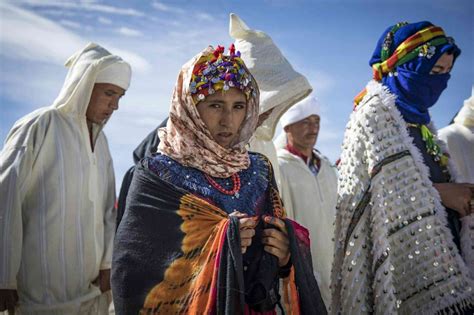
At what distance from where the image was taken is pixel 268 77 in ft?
14.1

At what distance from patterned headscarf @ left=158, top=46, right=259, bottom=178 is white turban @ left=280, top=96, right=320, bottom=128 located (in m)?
3.93

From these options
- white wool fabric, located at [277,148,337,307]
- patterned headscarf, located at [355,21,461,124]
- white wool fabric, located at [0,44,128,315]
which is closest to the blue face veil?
patterned headscarf, located at [355,21,461,124]

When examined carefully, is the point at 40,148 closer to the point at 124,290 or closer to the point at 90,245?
the point at 90,245

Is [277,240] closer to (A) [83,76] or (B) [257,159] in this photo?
(B) [257,159]

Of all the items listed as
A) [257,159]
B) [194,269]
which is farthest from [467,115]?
[194,269]

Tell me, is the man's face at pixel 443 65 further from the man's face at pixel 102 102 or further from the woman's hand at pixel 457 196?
the man's face at pixel 102 102

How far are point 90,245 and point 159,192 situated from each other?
192 centimetres

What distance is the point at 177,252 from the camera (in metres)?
2.40

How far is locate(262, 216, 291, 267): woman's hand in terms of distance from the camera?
2383 millimetres

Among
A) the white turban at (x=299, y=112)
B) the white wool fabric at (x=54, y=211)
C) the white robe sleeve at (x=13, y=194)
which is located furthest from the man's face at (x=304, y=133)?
the white robe sleeve at (x=13, y=194)

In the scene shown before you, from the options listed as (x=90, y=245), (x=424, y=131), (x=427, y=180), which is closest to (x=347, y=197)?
(x=427, y=180)

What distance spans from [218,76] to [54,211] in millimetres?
2039

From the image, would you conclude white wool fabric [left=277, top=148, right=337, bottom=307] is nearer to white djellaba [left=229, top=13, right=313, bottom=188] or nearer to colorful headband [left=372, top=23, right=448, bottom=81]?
white djellaba [left=229, top=13, right=313, bottom=188]

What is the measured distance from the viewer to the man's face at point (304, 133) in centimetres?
655
